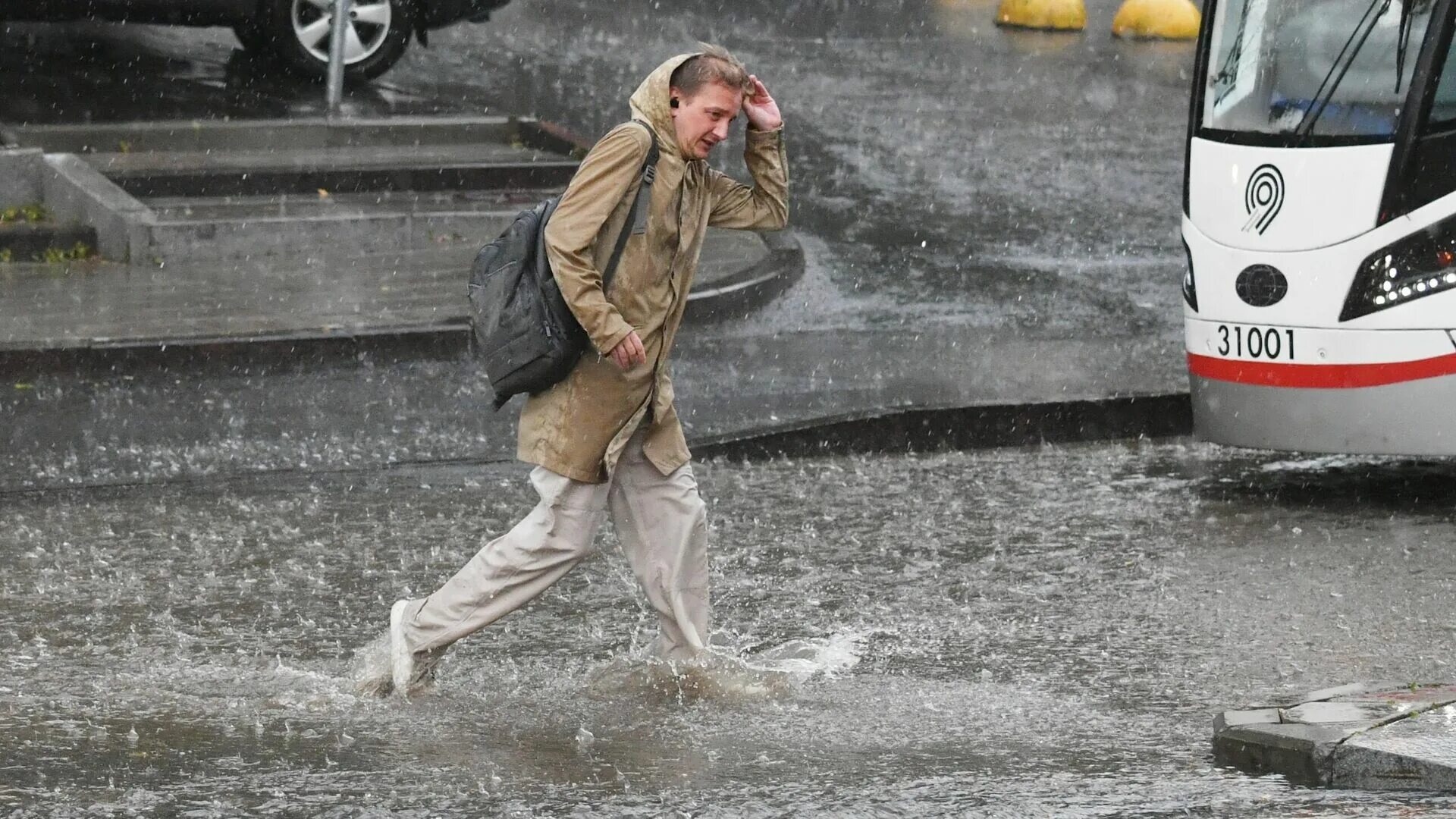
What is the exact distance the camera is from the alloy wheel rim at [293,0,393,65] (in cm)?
1553

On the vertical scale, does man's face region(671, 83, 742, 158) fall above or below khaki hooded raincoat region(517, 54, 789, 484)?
above

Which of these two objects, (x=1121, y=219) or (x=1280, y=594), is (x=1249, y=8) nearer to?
(x=1280, y=594)

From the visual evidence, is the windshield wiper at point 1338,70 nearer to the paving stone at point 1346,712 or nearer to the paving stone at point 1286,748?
the paving stone at point 1346,712

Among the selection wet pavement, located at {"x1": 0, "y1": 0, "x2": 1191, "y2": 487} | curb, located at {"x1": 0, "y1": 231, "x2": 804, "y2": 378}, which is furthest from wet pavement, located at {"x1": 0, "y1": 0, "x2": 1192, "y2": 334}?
curb, located at {"x1": 0, "y1": 231, "x2": 804, "y2": 378}

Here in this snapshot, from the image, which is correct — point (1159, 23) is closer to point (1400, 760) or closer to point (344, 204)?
point (344, 204)

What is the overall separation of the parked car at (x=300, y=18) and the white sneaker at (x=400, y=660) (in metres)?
9.87

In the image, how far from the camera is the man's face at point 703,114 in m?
5.38

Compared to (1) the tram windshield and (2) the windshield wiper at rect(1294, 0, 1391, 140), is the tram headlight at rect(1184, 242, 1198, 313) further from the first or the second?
(2) the windshield wiper at rect(1294, 0, 1391, 140)

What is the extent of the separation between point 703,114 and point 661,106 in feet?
0.36

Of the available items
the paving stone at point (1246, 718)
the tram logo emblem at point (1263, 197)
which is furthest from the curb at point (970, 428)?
the paving stone at point (1246, 718)

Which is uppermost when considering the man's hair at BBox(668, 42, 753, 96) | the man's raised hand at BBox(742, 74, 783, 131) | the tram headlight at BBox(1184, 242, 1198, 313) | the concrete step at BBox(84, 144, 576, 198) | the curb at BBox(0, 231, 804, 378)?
the man's hair at BBox(668, 42, 753, 96)

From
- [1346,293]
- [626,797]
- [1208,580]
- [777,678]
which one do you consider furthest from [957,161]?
[626,797]

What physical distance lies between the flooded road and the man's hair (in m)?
1.57

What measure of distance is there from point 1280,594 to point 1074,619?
777mm
